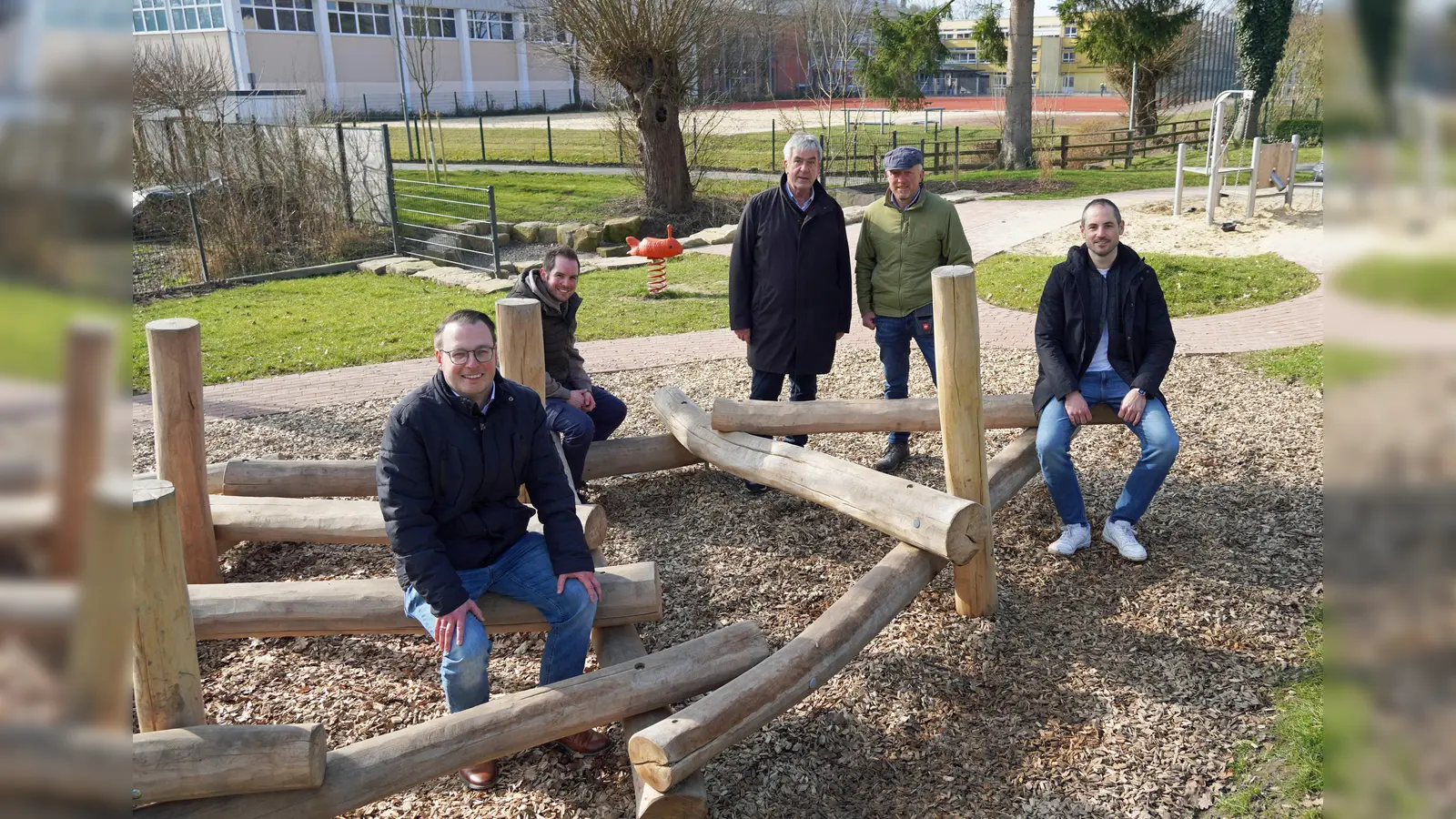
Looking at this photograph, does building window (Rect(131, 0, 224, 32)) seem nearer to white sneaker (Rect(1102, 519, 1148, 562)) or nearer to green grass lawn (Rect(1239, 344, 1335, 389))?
green grass lawn (Rect(1239, 344, 1335, 389))

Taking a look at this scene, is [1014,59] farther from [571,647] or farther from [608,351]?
[571,647]

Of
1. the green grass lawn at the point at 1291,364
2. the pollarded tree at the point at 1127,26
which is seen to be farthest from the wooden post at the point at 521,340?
the pollarded tree at the point at 1127,26

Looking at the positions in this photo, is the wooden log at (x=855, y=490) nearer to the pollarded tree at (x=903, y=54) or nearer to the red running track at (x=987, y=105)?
the pollarded tree at (x=903, y=54)

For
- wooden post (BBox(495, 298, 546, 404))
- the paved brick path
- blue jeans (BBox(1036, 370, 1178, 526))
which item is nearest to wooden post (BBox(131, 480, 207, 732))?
wooden post (BBox(495, 298, 546, 404))

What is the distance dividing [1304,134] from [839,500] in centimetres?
2652

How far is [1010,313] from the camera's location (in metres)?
10.1

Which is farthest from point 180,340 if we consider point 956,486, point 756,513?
point 956,486

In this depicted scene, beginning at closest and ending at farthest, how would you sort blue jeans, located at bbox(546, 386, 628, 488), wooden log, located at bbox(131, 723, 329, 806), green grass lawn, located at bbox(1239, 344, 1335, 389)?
wooden log, located at bbox(131, 723, 329, 806)
blue jeans, located at bbox(546, 386, 628, 488)
green grass lawn, located at bbox(1239, 344, 1335, 389)

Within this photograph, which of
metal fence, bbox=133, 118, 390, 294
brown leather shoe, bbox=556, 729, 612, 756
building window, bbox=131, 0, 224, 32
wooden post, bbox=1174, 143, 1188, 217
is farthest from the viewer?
building window, bbox=131, 0, 224, 32

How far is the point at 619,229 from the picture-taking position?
16.0 meters

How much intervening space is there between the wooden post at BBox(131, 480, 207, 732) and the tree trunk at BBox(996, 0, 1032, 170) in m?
21.4
